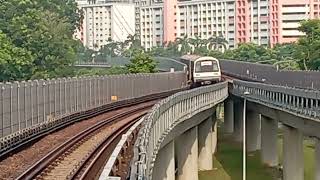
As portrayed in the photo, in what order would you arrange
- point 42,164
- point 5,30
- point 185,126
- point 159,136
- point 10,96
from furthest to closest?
point 5,30 < point 185,126 < point 10,96 < point 159,136 < point 42,164

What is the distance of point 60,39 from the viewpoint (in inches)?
5094

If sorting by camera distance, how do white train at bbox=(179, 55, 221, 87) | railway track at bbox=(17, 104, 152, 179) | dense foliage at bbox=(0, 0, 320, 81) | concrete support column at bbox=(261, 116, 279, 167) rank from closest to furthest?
1. railway track at bbox=(17, 104, 152, 179)
2. concrete support column at bbox=(261, 116, 279, 167)
3. white train at bbox=(179, 55, 221, 87)
4. dense foliage at bbox=(0, 0, 320, 81)

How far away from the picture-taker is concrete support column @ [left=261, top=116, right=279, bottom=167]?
5928 cm

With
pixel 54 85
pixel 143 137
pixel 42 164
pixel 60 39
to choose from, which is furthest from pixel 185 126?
pixel 60 39

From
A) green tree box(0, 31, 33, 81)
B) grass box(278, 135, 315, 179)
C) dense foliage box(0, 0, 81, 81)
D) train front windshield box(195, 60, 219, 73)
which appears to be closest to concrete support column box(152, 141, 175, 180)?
grass box(278, 135, 315, 179)

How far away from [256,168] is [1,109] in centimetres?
3292

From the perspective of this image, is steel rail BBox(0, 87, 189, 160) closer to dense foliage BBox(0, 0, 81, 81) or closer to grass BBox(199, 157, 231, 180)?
grass BBox(199, 157, 231, 180)

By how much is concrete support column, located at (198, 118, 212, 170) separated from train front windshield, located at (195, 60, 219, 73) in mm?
11480

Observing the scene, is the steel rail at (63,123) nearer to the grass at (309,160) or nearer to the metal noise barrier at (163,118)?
the metal noise barrier at (163,118)

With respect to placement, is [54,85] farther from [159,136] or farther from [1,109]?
[159,136]

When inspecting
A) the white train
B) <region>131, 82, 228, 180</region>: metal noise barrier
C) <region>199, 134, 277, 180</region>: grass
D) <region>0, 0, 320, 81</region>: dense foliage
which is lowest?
<region>199, 134, 277, 180</region>: grass

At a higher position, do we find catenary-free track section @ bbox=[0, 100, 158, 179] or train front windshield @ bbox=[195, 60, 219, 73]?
train front windshield @ bbox=[195, 60, 219, 73]

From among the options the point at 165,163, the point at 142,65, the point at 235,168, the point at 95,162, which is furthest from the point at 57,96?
the point at 142,65

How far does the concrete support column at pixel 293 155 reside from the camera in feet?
153
